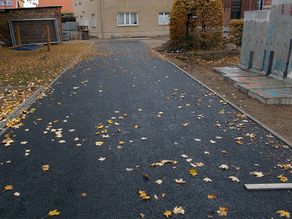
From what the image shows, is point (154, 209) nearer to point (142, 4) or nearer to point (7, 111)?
point (7, 111)

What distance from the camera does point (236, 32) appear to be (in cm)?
2125

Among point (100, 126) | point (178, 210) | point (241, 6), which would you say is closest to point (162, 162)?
point (178, 210)

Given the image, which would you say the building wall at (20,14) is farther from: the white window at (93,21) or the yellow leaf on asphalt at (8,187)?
the yellow leaf on asphalt at (8,187)

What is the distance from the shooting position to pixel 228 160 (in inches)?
207

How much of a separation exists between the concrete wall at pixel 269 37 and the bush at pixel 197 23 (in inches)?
271

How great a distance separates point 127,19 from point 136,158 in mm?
32333

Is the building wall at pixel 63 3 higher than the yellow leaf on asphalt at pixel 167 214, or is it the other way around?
the building wall at pixel 63 3

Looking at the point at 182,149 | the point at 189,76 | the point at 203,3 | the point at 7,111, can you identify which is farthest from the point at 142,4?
the point at 182,149

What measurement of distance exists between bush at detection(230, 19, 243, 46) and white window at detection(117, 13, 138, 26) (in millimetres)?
16677

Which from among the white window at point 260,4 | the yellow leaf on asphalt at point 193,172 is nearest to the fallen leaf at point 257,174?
the yellow leaf on asphalt at point 193,172

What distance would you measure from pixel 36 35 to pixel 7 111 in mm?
21132

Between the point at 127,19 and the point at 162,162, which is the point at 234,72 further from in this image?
the point at 127,19

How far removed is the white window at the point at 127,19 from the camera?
35.4m

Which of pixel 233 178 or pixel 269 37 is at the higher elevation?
pixel 269 37
